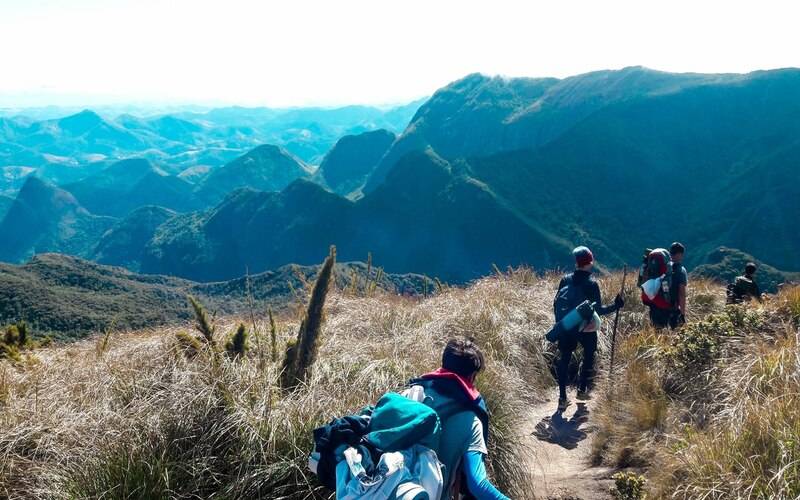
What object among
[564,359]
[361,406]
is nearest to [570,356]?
[564,359]

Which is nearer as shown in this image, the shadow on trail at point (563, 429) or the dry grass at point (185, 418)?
the dry grass at point (185, 418)

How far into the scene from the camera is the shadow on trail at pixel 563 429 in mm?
5691

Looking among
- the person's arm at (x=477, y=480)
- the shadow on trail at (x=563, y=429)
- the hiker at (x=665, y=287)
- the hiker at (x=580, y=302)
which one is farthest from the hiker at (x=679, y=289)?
the person's arm at (x=477, y=480)

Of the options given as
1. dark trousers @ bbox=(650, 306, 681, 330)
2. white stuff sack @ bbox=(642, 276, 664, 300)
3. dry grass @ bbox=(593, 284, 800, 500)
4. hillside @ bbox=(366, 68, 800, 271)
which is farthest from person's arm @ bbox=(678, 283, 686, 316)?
hillside @ bbox=(366, 68, 800, 271)

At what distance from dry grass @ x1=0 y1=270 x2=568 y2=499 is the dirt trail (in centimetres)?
39

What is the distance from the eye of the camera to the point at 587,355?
6.65 m

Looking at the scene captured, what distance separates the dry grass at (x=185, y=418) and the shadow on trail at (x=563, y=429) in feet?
1.84

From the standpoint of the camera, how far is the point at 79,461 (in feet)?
11.9

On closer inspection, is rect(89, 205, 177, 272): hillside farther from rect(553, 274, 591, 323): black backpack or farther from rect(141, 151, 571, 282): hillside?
rect(553, 274, 591, 323): black backpack

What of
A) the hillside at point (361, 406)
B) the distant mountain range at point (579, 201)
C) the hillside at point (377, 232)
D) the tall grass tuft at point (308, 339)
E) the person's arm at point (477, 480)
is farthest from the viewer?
the hillside at point (377, 232)

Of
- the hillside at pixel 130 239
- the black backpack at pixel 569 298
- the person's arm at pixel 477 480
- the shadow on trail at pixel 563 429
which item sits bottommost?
the hillside at pixel 130 239

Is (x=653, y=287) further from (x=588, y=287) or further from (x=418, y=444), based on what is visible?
(x=418, y=444)

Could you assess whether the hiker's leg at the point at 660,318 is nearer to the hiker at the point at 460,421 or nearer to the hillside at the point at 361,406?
the hillside at the point at 361,406

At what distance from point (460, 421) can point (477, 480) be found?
33 cm
